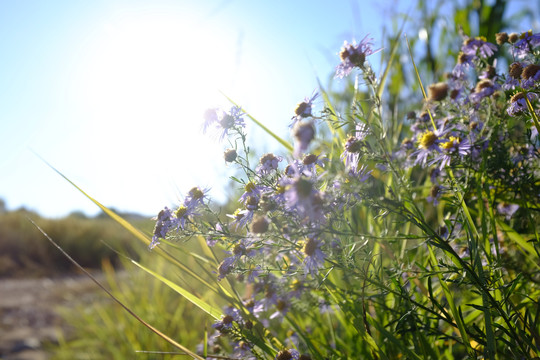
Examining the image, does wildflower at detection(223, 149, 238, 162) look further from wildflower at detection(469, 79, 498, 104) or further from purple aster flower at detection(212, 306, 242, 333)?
wildflower at detection(469, 79, 498, 104)

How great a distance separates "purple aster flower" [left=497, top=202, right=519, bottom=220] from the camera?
1.20 m

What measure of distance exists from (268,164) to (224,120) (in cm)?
18

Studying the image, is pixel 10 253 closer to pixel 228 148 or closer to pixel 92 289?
pixel 92 289

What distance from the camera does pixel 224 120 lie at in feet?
3.07

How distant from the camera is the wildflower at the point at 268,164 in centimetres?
83

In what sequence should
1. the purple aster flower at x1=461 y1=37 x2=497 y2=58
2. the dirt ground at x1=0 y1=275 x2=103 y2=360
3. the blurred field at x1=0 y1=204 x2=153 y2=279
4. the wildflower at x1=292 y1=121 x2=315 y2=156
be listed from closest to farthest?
the wildflower at x1=292 y1=121 x2=315 y2=156 → the purple aster flower at x1=461 y1=37 x2=497 y2=58 → the dirt ground at x1=0 y1=275 x2=103 y2=360 → the blurred field at x1=0 y1=204 x2=153 y2=279

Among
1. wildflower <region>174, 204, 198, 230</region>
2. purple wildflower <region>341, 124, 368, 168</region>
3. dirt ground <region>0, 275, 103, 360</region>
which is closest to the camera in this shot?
purple wildflower <region>341, 124, 368, 168</region>

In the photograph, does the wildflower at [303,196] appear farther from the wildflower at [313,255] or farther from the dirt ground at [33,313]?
the dirt ground at [33,313]

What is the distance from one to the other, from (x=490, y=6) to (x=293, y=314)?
232 centimetres

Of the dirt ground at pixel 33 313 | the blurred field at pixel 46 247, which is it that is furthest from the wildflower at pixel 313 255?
the blurred field at pixel 46 247

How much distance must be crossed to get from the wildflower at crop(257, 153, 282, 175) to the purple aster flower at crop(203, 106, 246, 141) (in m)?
0.13

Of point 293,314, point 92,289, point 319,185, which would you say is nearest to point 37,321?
point 92,289

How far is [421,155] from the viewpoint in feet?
2.80

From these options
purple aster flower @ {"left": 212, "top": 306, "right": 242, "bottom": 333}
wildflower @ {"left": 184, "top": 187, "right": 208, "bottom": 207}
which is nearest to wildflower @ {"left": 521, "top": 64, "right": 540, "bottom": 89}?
wildflower @ {"left": 184, "top": 187, "right": 208, "bottom": 207}
